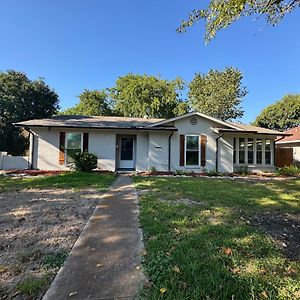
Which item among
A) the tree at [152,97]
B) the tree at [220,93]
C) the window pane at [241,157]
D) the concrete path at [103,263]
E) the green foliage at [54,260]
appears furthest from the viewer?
the tree at [152,97]

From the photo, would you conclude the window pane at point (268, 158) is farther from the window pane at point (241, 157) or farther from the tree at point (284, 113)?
the tree at point (284, 113)

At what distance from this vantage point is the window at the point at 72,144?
49.3 ft

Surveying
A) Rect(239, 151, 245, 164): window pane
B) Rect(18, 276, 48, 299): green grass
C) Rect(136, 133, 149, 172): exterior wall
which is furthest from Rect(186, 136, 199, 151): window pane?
Rect(18, 276, 48, 299): green grass

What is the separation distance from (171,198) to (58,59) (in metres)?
16.0

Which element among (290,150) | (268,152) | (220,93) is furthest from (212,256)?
(220,93)

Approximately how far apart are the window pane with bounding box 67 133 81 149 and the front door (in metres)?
2.60

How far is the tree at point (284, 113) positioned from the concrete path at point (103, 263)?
38.4 m

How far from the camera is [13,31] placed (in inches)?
517

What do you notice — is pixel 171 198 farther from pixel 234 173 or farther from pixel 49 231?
pixel 234 173

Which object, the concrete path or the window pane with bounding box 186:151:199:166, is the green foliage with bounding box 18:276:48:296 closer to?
the concrete path

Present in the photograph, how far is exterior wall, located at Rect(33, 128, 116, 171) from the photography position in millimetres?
14961

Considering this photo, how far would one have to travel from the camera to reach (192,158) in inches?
606

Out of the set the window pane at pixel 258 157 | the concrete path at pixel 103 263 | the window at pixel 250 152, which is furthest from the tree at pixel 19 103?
the concrete path at pixel 103 263

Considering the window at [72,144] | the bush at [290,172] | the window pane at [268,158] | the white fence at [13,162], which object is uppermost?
the window at [72,144]
